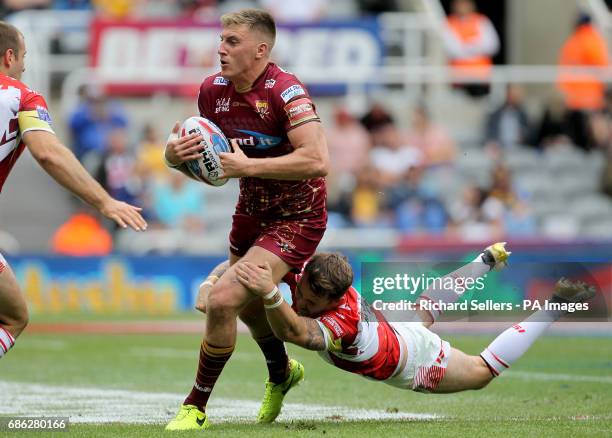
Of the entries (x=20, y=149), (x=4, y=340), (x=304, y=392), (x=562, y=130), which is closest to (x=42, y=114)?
(x=20, y=149)

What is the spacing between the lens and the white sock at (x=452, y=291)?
8.40 metres

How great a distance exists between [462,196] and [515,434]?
11827 millimetres

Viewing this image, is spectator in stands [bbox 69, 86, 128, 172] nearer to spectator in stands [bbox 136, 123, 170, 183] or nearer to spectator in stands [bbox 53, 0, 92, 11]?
spectator in stands [bbox 136, 123, 170, 183]

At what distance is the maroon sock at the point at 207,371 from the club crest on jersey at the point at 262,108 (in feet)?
4.58

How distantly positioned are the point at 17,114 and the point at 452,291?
10.0 feet

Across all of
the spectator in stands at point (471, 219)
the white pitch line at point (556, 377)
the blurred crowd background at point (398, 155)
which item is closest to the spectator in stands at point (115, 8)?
the blurred crowd background at point (398, 155)

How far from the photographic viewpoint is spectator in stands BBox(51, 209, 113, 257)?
60.5 ft

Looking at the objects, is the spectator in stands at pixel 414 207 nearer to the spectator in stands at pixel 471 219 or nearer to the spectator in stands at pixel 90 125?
the spectator in stands at pixel 471 219

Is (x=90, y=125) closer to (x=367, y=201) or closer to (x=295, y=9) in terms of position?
(x=367, y=201)

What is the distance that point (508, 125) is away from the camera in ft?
67.9

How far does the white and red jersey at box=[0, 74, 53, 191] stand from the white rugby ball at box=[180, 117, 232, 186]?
855mm

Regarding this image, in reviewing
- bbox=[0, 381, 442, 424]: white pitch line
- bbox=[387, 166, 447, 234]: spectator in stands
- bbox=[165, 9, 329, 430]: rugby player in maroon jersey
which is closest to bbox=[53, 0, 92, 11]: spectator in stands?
bbox=[387, 166, 447, 234]: spectator in stands

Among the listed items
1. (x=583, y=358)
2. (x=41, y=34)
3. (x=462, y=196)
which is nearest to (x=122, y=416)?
(x=583, y=358)

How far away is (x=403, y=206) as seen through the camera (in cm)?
1848
